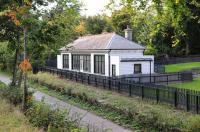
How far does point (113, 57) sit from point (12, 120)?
22.2 metres

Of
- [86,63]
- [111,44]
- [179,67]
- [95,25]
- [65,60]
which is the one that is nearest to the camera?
[111,44]

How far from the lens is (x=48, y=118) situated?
1309 cm

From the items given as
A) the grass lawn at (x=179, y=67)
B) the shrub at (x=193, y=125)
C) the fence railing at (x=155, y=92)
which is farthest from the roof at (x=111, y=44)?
the shrub at (x=193, y=125)

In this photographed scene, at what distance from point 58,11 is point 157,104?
7254 millimetres

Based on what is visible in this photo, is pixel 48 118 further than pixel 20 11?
No

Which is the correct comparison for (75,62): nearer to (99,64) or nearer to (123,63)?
(99,64)

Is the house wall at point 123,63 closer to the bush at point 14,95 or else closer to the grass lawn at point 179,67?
the grass lawn at point 179,67

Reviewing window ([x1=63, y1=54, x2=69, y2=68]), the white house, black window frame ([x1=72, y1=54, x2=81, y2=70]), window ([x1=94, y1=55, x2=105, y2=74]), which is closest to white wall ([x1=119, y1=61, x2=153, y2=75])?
the white house

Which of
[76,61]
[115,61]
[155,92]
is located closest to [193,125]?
[155,92]

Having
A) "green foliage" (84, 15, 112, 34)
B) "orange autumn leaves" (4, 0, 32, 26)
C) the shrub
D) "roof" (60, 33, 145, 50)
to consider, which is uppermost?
"green foliage" (84, 15, 112, 34)

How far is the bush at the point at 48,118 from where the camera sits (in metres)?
12.3

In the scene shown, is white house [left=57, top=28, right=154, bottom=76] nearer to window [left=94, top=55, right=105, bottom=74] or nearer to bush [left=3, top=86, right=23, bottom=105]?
window [left=94, top=55, right=105, bottom=74]

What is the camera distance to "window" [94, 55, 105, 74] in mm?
37531

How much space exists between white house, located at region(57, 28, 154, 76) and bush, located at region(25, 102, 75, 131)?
2028 centimetres
